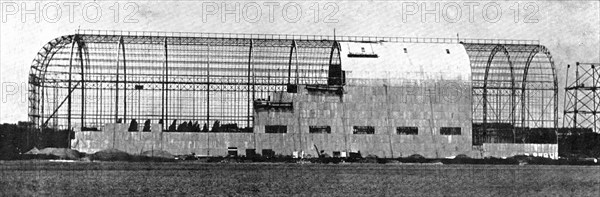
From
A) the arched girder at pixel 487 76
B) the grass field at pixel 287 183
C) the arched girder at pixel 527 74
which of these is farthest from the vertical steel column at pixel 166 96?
the arched girder at pixel 527 74

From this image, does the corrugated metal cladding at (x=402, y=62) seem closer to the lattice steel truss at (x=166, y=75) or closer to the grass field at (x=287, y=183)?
the lattice steel truss at (x=166, y=75)

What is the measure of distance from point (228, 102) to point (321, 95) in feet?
41.0

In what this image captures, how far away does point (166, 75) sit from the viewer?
153m

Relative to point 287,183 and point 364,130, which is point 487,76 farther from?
point 287,183

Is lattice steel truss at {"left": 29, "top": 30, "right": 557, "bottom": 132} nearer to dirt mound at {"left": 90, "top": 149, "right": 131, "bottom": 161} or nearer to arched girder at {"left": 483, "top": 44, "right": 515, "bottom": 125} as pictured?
dirt mound at {"left": 90, "top": 149, "right": 131, "bottom": 161}

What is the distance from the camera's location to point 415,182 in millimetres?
101375

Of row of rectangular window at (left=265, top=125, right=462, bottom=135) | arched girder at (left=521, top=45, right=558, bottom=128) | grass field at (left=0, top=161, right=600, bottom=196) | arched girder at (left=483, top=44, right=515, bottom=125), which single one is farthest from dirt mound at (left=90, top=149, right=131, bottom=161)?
arched girder at (left=521, top=45, right=558, bottom=128)

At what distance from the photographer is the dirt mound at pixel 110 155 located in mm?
149375

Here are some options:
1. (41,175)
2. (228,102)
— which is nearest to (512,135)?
(228,102)

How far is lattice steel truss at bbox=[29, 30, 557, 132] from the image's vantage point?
151750mm

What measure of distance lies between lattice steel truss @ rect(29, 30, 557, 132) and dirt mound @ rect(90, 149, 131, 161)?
3826 mm

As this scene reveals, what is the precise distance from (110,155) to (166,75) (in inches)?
499

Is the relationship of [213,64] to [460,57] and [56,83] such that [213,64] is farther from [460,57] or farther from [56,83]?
[460,57]

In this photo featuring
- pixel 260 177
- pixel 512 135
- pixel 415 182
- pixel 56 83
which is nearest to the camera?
pixel 415 182
